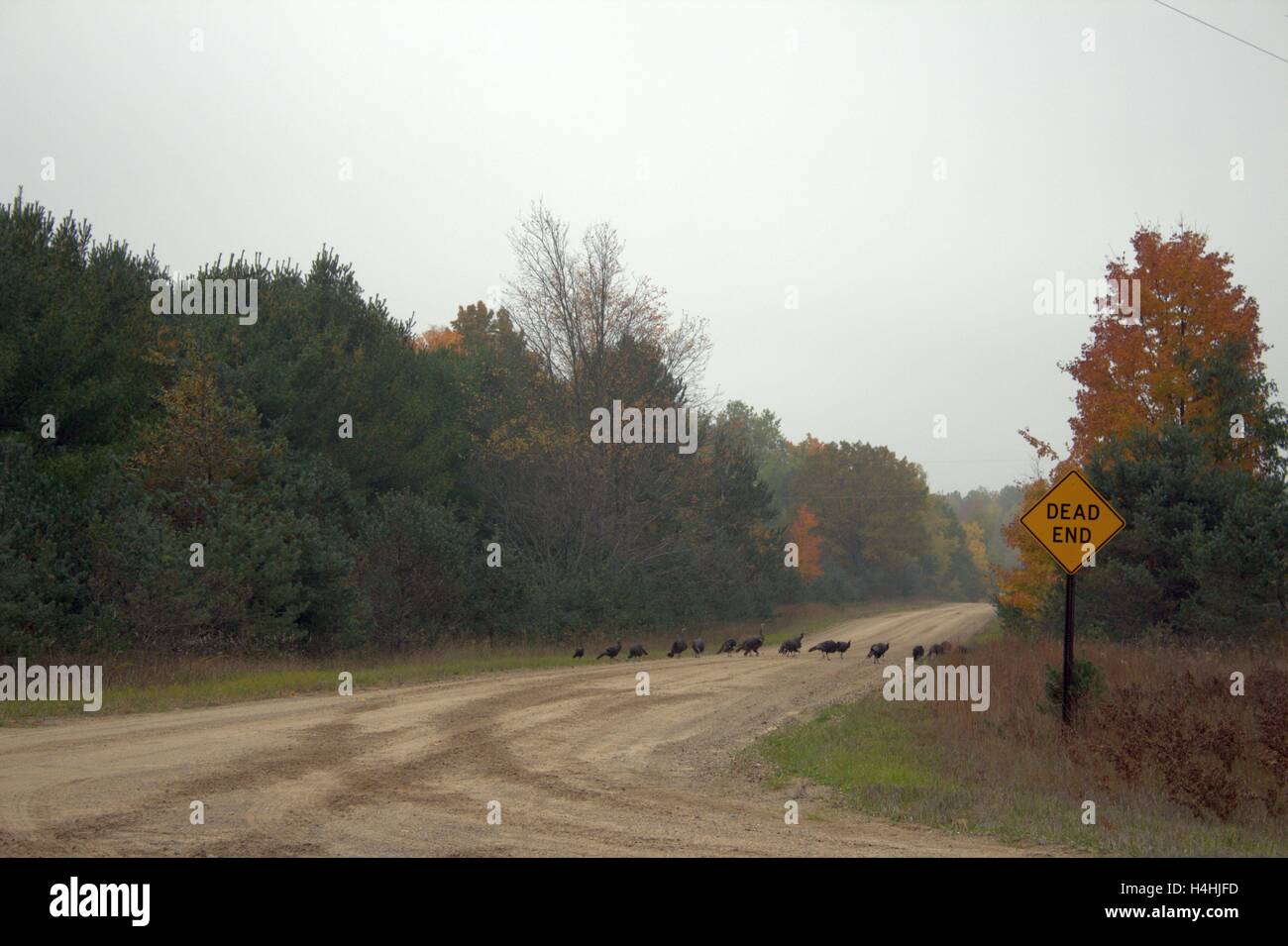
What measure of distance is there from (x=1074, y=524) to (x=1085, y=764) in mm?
3179

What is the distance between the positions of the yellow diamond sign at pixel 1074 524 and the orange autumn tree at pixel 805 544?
5974cm

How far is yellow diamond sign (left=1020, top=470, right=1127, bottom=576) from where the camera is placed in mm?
14031

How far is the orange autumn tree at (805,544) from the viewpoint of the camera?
7842cm

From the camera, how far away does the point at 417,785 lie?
1108cm

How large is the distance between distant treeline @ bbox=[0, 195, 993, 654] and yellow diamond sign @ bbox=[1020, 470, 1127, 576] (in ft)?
56.8

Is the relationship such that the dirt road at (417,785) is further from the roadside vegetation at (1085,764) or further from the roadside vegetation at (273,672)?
the roadside vegetation at (273,672)
